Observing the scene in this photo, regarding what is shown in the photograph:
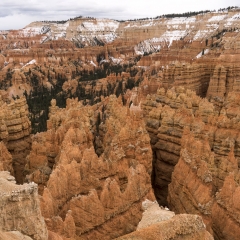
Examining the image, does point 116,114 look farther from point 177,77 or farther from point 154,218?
point 177,77

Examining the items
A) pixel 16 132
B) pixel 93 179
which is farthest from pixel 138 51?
pixel 93 179

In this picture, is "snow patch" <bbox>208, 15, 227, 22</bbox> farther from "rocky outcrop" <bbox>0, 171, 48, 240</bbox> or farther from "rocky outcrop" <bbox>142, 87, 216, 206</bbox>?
"rocky outcrop" <bbox>0, 171, 48, 240</bbox>

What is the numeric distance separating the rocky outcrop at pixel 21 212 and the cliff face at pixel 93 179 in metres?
2.52

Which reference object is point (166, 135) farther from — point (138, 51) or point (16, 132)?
point (138, 51)

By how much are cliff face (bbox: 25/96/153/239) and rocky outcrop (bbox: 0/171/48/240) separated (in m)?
2.52

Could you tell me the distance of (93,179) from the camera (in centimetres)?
1211

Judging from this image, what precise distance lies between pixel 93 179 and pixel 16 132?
28.1 ft

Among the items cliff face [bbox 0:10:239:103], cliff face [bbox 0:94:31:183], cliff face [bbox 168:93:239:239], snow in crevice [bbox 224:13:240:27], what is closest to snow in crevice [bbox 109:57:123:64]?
cliff face [bbox 0:10:239:103]

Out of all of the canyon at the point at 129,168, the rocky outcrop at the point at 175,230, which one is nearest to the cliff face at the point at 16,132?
the canyon at the point at 129,168

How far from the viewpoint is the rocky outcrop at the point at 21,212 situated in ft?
21.4

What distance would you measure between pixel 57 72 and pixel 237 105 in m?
53.4

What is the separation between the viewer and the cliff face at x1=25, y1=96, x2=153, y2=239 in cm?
1048

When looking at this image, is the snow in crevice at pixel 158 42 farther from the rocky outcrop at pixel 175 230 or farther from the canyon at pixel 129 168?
the rocky outcrop at pixel 175 230

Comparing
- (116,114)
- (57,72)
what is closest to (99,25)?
(57,72)
